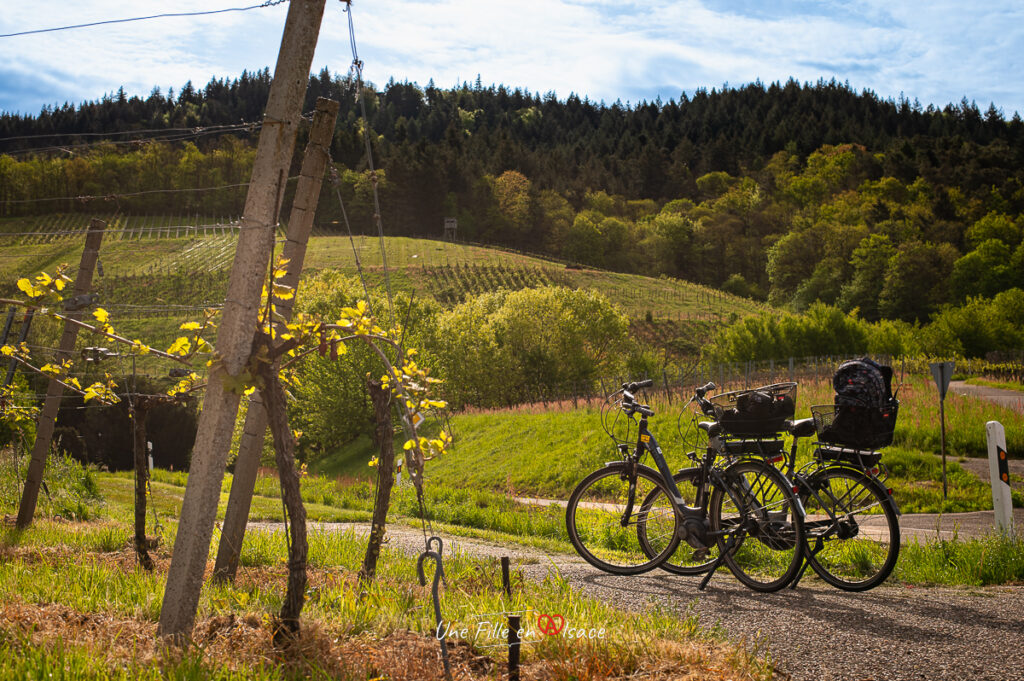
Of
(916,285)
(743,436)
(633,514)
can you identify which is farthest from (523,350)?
(916,285)

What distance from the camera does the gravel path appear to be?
160 inches

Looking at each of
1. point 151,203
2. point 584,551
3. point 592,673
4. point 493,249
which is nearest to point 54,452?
point 151,203

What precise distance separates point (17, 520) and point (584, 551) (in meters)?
7.40

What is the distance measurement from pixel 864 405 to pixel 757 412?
0.80m

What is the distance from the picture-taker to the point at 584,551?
22.7 feet

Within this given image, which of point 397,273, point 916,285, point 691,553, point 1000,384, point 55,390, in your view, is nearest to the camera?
point 691,553

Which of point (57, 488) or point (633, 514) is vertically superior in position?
point (633, 514)

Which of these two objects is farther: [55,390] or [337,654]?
[55,390]

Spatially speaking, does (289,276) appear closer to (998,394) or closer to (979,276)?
(998,394)

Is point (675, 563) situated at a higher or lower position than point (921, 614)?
lower

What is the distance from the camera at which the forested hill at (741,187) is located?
89.3m

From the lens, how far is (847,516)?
236 inches

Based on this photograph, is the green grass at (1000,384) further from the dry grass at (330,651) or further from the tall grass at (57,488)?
the dry grass at (330,651)

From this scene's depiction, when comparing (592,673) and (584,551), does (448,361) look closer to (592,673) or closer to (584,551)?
(584,551)
